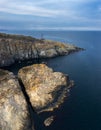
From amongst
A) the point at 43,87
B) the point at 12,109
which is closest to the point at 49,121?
the point at 12,109

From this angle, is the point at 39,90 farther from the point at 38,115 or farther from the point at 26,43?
the point at 26,43

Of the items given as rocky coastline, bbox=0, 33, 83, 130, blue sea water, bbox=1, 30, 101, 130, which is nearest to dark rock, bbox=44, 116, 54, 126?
rocky coastline, bbox=0, 33, 83, 130

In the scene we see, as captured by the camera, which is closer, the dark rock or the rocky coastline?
the rocky coastline

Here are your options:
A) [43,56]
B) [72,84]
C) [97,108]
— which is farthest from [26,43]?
[97,108]

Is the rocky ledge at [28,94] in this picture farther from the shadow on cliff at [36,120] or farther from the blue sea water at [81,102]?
the blue sea water at [81,102]

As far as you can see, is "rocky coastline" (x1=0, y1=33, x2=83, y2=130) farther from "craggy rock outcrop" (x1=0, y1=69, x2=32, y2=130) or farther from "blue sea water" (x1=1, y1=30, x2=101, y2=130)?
"blue sea water" (x1=1, y1=30, x2=101, y2=130)
